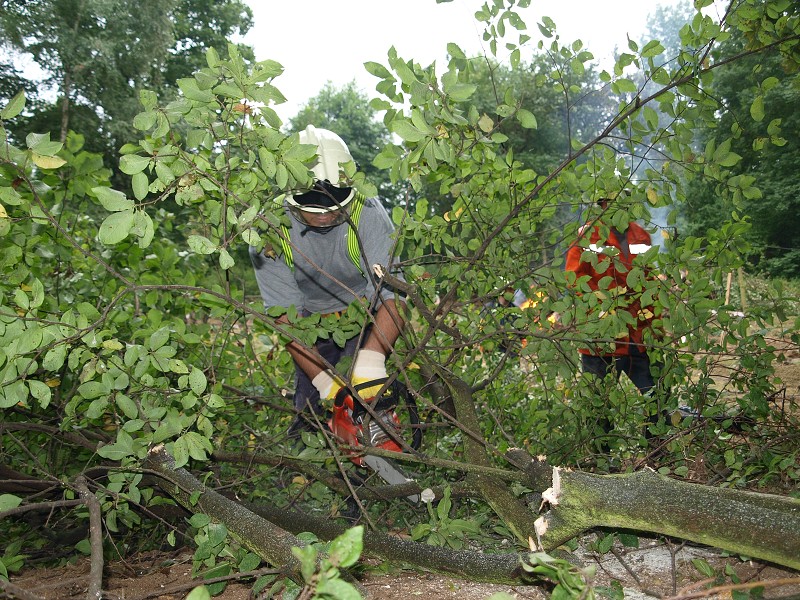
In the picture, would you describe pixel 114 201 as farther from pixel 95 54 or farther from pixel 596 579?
pixel 95 54

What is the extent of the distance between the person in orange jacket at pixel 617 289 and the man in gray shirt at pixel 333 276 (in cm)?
88

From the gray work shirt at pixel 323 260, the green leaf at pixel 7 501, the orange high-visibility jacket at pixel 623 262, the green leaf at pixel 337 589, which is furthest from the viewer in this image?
the orange high-visibility jacket at pixel 623 262

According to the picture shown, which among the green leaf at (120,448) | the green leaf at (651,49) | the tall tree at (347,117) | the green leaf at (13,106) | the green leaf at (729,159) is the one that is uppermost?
the tall tree at (347,117)

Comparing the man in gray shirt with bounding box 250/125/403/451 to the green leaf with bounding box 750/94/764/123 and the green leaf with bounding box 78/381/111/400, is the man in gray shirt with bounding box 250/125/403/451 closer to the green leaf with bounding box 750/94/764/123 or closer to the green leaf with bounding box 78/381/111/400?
the green leaf with bounding box 78/381/111/400

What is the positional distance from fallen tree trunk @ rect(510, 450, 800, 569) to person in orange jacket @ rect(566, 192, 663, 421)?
4.18 feet

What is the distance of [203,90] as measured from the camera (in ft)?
5.24

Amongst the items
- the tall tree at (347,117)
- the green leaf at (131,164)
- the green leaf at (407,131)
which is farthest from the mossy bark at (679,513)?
the tall tree at (347,117)

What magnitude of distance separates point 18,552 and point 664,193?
2867 millimetres

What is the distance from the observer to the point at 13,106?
151 centimetres

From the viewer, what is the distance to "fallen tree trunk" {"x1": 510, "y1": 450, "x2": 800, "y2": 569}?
1162 millimetres

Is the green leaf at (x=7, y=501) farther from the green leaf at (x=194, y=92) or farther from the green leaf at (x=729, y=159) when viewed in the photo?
the green leaf at (x=729, y=159)

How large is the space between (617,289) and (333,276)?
1282mm

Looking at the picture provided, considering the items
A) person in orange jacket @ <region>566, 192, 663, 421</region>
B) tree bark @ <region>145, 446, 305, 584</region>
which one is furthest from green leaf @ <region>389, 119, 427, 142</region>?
person in orange jacket @ <region>566, 192, 663, 421</region>

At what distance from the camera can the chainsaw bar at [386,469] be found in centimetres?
260
